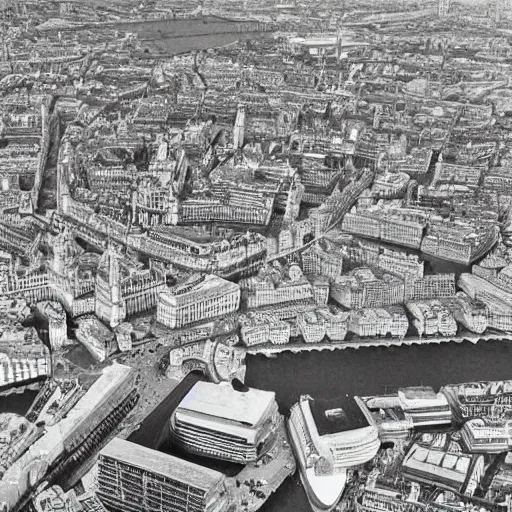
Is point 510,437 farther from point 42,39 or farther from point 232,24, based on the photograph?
point 232,24

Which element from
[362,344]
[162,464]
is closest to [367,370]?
[362,344]

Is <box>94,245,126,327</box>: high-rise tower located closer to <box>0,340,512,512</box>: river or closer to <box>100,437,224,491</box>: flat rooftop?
<box>0,340,512,512</box>: river

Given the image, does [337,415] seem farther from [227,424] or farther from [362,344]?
[362,344]

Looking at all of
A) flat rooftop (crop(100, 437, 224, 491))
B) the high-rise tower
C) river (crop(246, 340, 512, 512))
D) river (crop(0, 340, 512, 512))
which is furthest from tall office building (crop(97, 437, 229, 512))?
the high-rise tower

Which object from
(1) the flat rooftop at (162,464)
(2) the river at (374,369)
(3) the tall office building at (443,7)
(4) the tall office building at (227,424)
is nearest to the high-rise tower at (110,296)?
(2) the river at (374,369)

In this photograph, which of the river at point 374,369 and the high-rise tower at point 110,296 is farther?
the high-rise tower at point 110,296

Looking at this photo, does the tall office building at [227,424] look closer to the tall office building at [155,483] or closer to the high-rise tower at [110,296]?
the tall office building at [155,483]

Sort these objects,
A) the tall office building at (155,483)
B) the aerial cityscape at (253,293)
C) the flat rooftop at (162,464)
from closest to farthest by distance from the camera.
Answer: the tall office building at (155,483), the flat rooftop at (162,464), the aerial cityscape at (253,293)
